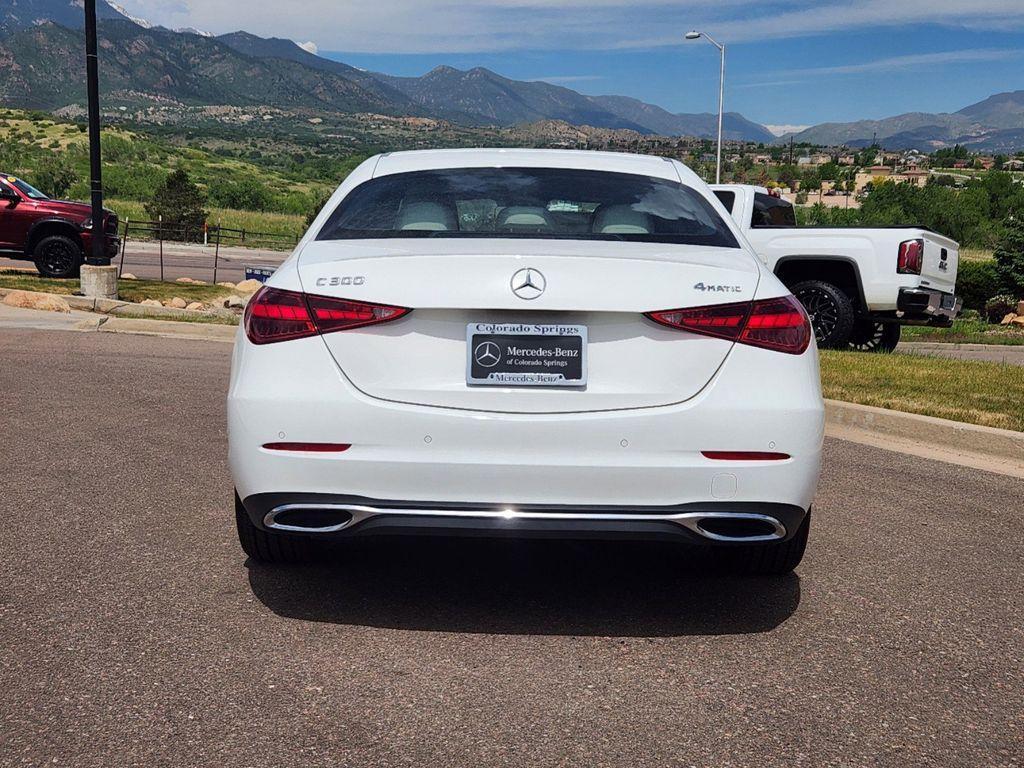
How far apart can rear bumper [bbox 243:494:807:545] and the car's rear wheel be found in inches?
23.9

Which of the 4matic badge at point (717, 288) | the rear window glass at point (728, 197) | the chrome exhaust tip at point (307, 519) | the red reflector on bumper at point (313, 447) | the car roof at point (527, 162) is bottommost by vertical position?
the chrome exhaust tip at point (307, 519)

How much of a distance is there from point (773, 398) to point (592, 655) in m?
1.07

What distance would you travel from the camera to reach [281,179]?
120312mm

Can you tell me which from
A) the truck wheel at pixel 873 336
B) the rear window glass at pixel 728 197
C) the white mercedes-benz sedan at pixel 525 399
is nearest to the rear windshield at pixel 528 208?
the white mercedes-benz sedan at pixel 525 399

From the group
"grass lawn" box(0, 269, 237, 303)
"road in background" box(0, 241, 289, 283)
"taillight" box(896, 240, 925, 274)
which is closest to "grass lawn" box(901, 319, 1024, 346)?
"taillight" box(896, 240, 925, 274)

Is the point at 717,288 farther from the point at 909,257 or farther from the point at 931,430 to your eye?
the point at 909,257

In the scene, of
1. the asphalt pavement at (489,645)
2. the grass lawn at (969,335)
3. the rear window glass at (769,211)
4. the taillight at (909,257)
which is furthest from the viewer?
the grass lawn at (969,335)

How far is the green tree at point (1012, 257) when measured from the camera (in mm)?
31703

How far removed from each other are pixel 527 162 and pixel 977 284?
1334 inches

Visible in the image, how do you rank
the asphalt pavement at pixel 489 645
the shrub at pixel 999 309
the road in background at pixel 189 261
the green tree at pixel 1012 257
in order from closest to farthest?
the asphalt pavement at pixel 489 645 → the shrub at pixel 999 309 → the road in background at pixel 189 261 → the green tree at pixel 1012 257

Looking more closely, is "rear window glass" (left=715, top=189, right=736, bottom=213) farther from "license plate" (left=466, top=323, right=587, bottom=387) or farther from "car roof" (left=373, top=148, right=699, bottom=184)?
"license plate" (left=466, top=323, right=587, bottom=387)

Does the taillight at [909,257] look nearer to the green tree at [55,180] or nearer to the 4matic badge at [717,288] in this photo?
the 4matic badge at [717,288]

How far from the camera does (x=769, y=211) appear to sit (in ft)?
48.5

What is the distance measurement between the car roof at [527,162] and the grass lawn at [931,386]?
13.8ft
